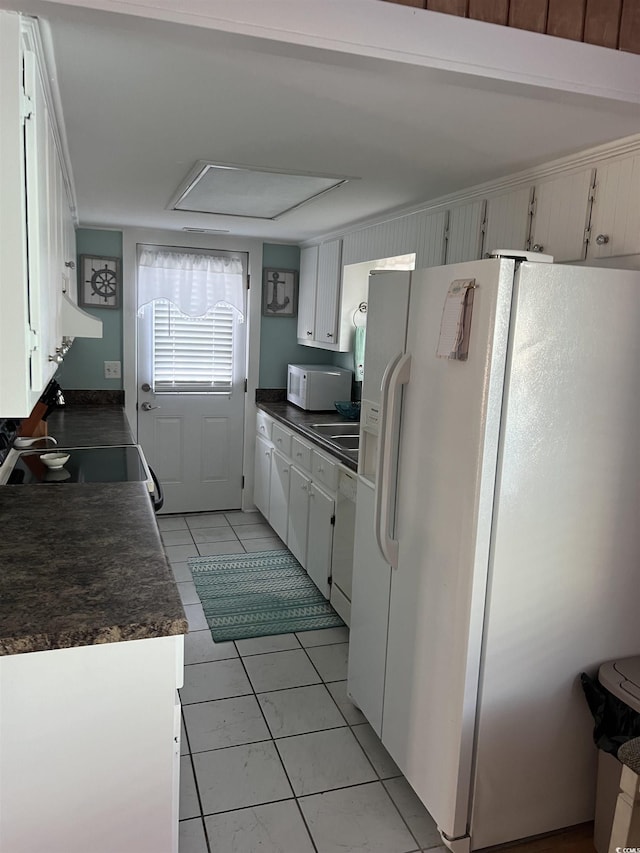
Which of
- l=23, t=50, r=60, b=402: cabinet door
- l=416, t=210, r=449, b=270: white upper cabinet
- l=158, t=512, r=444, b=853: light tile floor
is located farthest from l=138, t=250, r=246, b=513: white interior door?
l=23, t=50, r=60, b=402: cabinet door

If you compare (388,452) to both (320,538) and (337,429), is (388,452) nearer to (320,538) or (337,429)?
(320,538)

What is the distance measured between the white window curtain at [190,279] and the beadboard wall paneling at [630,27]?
11.8 ft

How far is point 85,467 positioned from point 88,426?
1.09m

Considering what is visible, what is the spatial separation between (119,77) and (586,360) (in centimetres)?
144

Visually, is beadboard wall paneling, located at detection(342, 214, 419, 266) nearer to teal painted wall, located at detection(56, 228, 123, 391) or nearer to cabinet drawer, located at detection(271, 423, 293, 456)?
cabinet drawer, located at detection(271, 423, 293, 456)

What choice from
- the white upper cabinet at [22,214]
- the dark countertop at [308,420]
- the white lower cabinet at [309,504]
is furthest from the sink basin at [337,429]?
the white upper cabinet at [22,214]

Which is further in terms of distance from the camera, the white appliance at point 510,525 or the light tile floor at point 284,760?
the light tile floor at point 284,760

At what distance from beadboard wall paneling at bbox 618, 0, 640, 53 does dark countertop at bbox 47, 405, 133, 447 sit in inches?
110

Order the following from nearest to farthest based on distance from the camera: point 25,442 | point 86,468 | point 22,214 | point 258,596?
point 22,214 < point 86,468 < point 25,442 < point 258,596

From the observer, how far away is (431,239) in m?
3.01

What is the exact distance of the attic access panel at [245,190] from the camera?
8.50ft

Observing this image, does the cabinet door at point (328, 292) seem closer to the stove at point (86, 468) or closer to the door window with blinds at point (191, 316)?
the door window with blinds at point (191, 316)

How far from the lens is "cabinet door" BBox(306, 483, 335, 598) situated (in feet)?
11.4

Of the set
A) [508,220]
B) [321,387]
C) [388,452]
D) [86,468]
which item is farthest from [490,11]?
[321,387]
